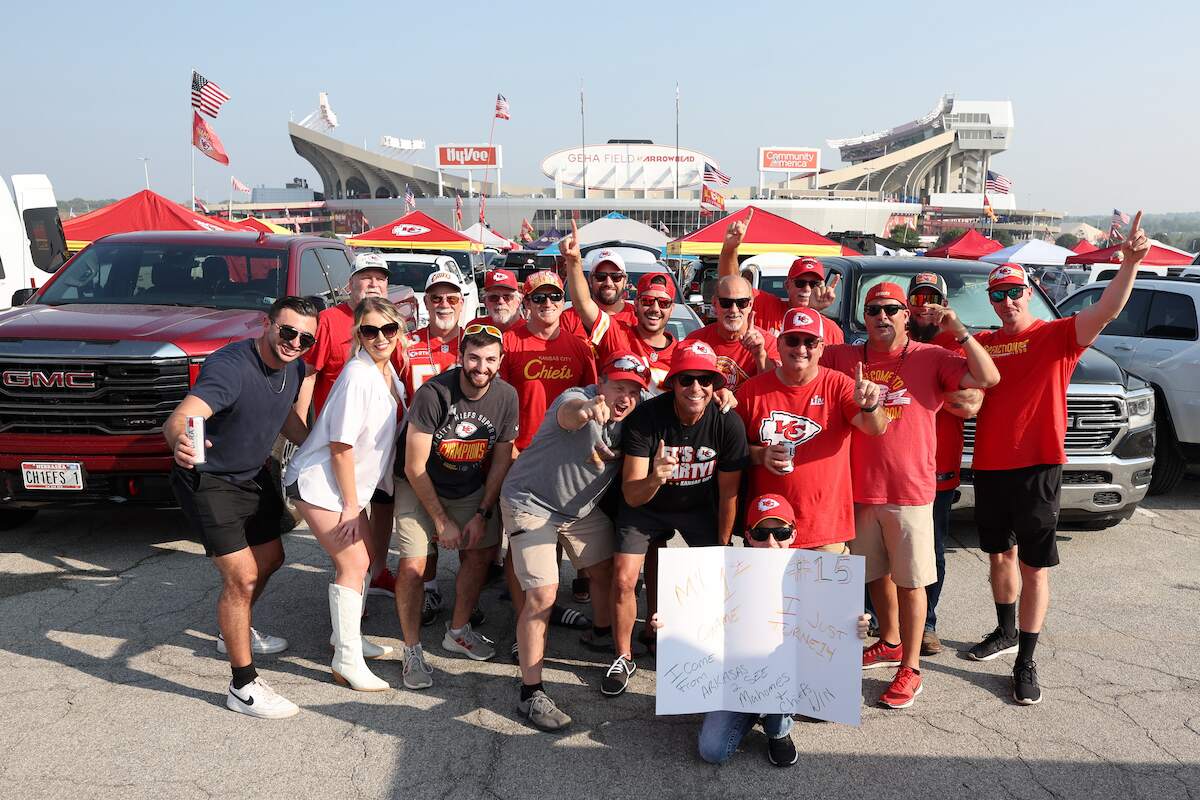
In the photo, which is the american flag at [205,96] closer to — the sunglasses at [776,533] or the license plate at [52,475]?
the license plate at [52,475]

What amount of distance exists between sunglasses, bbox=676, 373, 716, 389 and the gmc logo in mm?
3806

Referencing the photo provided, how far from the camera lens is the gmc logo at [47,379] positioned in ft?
17.2

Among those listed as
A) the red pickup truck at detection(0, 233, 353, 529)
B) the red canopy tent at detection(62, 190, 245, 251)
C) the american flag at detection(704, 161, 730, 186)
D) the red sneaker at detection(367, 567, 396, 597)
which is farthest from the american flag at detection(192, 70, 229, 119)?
the american flag at detection(704, 161, 730, 186)

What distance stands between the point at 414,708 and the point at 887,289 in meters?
2.85

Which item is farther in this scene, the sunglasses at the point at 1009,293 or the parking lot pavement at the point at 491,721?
the sunglasses at the point at 1009,293

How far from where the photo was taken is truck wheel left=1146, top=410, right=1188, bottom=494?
7530 millimetres

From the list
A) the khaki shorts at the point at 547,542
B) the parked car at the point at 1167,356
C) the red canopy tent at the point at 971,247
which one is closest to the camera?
the khaki shorts at the point at 547,542

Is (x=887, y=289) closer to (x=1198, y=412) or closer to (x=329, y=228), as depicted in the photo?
(x=1198, y=412)

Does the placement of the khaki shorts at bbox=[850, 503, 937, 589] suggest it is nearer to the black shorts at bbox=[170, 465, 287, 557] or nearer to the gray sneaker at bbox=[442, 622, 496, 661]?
the gray sneaker at bbox=[442, 622, 496, 661]

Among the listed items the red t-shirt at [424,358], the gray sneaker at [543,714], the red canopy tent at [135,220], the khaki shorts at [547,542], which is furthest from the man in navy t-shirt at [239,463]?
the red canopy tent at [135,220]

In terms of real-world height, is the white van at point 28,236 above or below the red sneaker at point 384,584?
above

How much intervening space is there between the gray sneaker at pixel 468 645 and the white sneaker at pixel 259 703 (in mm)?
853

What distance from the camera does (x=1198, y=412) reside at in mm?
7262

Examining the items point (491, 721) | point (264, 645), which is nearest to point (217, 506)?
point (264, 645)
